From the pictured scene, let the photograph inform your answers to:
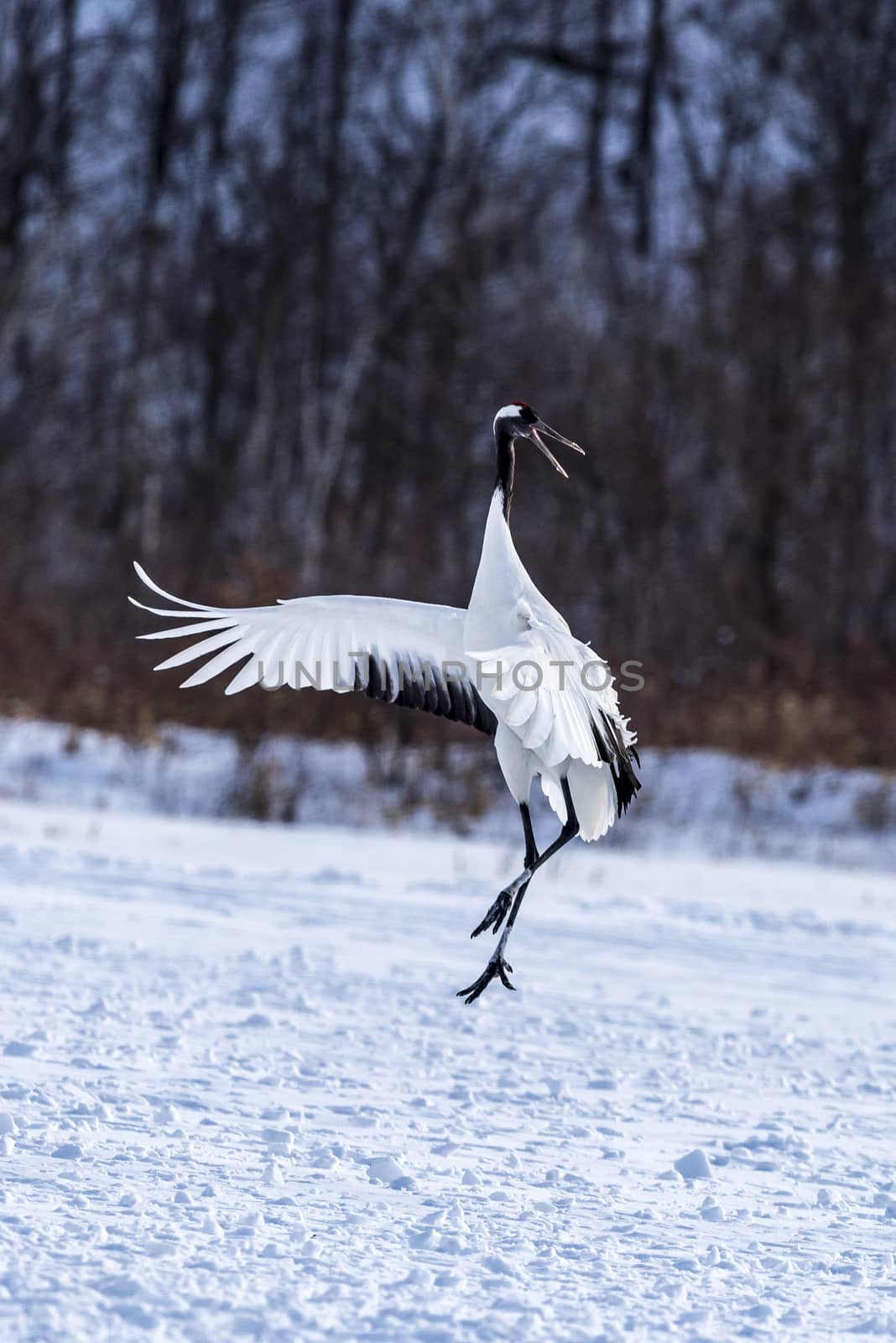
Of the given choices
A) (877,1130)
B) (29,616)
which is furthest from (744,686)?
(877,1130)

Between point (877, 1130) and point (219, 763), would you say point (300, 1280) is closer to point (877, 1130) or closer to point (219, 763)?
point (877, 1130)

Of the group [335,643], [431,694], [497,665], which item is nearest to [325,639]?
[335,643]

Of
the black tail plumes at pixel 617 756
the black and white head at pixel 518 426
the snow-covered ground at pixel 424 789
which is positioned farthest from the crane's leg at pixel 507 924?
the snow-covered ground at pixel 424 789

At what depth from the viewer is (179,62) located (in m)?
22.8

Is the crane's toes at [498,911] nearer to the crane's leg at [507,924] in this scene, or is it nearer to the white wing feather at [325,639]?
the crane's leg at [507,924]

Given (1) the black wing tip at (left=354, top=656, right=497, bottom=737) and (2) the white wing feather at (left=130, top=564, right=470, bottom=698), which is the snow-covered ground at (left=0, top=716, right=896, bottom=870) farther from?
(2) the white wing feather at (left=130, top=564, right=470, bottom=698)

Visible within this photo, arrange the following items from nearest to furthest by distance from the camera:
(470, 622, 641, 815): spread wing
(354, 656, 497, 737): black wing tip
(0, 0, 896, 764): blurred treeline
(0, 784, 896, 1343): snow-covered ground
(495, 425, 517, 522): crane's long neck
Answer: (0, 784, 896, 1343): snow-covered ground, (470, 622, 641, 815): spread wing, (495, 425, 517, 522): crane's long neck, (354, 656, 497, 737): black wing tip, (0, 0, 896, 764): blurred treeline

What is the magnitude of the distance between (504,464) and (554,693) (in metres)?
0.62

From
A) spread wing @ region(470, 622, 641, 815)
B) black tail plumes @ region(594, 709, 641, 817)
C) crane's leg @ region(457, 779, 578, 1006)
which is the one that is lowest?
crane's leg @ region(457, 779, 578, 1006)

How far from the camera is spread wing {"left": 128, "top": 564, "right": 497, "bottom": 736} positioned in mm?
4809

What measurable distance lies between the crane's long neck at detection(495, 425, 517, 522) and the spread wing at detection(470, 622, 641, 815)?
36 cm

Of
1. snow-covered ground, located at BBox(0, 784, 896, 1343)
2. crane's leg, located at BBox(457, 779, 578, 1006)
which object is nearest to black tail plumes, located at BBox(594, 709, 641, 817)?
crane's leg, located at BBox(457, 779, 578, 1006)

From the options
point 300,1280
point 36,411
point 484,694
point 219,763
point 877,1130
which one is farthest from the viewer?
point 36,411

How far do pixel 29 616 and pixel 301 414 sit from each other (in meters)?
6.10
